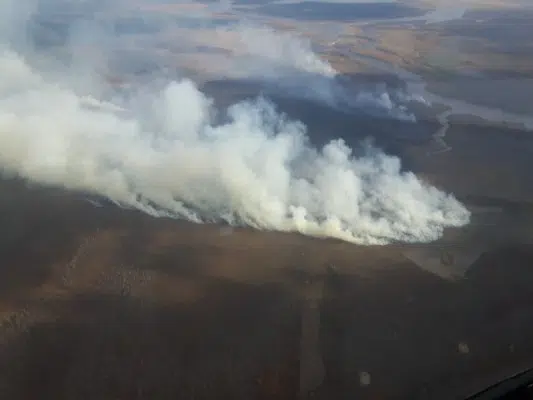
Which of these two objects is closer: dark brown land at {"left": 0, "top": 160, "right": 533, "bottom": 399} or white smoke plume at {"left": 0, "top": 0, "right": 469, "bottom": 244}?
dark brown land at {"left": 0, "top": 160, "right": 533, "bottom": 399}

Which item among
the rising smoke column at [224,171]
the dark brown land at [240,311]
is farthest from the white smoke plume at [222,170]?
the dark brown land at [240,311]

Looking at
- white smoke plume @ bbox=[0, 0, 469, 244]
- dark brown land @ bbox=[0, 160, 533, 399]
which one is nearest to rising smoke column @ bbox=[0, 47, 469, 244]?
white smoke plume @ bbox=[0, 0, 469, 244]

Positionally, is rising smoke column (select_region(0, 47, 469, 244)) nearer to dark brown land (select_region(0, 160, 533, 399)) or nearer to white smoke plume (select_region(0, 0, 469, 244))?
white smoke plume (select_region(0, 0, 469, 244))

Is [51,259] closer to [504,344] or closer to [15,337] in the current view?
[15,337]

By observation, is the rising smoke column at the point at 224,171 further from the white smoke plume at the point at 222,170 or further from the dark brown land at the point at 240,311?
the dark brown land at the point at 240,311

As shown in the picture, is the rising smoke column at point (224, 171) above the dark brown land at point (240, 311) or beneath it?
above

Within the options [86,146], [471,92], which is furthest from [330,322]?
[471,92]

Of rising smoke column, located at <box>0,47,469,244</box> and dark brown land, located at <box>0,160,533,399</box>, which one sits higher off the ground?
rising smoke column, located at <box>0,47,469,244</box>

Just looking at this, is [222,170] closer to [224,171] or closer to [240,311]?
[224,171]

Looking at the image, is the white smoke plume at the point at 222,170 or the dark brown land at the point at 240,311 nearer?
the dark brown land at the point at 240,311
